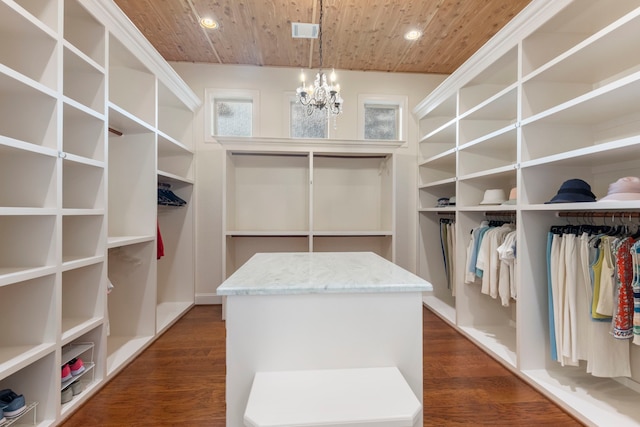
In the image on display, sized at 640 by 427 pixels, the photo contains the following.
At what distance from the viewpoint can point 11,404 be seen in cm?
145

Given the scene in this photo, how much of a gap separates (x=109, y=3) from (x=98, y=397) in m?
2.54

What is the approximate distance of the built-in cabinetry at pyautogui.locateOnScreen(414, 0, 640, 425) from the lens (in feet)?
5.48

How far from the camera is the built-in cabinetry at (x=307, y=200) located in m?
3.69

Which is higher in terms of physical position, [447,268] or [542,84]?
[542,84]

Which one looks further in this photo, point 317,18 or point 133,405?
point 317,18

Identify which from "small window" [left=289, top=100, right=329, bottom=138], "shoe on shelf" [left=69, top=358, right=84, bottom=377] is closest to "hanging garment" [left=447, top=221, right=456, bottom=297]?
"small window" [left=289, top=100, right=329, bottom=138]

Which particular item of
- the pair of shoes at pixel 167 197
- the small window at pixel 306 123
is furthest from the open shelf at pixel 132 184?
the small window at pixel 306 123

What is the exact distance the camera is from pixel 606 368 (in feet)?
5.62

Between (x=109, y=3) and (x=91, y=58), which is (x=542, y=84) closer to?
(x=109, y=3)

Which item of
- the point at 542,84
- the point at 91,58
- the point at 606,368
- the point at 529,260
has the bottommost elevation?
the point at 606,368

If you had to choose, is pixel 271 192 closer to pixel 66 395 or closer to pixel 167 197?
pixel 167 197

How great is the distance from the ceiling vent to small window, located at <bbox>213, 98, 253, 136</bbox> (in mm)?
1132

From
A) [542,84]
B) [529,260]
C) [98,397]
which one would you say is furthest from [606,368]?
[98,397]

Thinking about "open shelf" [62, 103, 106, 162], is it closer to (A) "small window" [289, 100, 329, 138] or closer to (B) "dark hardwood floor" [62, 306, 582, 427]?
(B) "dark hardwood floor" [62, 306, 582, 427]
